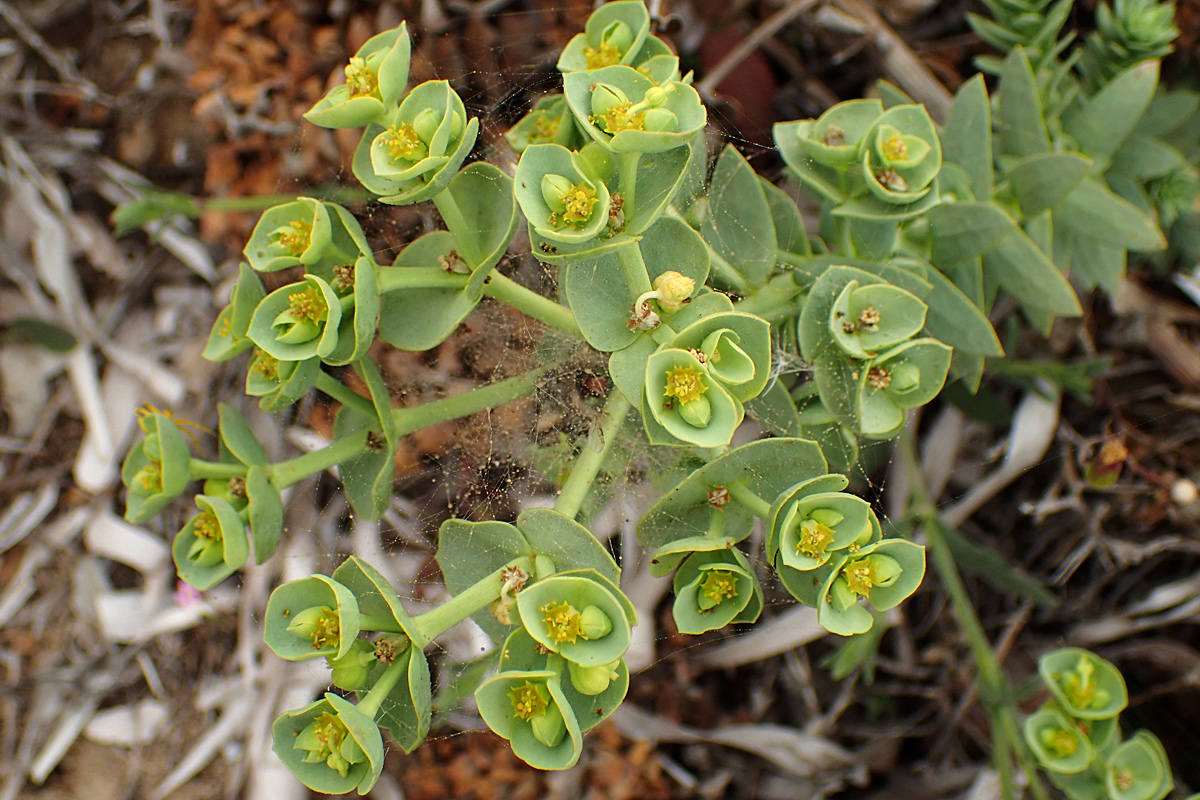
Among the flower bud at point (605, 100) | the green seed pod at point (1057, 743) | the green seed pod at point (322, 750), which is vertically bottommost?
the green seed pod at point (1057, 743)

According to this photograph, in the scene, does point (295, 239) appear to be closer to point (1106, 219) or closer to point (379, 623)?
point (379, 623)

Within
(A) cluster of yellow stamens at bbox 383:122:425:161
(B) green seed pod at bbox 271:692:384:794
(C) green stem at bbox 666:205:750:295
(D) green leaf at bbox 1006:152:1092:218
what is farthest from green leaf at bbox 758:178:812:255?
(B) green seed pod at bbox 271:692:384:794

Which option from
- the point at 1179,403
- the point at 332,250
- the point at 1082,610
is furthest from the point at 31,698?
the point at 1179,403

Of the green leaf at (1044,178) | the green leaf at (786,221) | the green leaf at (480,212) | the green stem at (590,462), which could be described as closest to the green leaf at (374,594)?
the green stem at (590,462)

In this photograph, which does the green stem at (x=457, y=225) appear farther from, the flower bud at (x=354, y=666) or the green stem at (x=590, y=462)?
the flower bud at (x=354, y=666)

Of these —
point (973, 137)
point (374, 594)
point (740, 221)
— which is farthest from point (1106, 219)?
point (374, 594)
